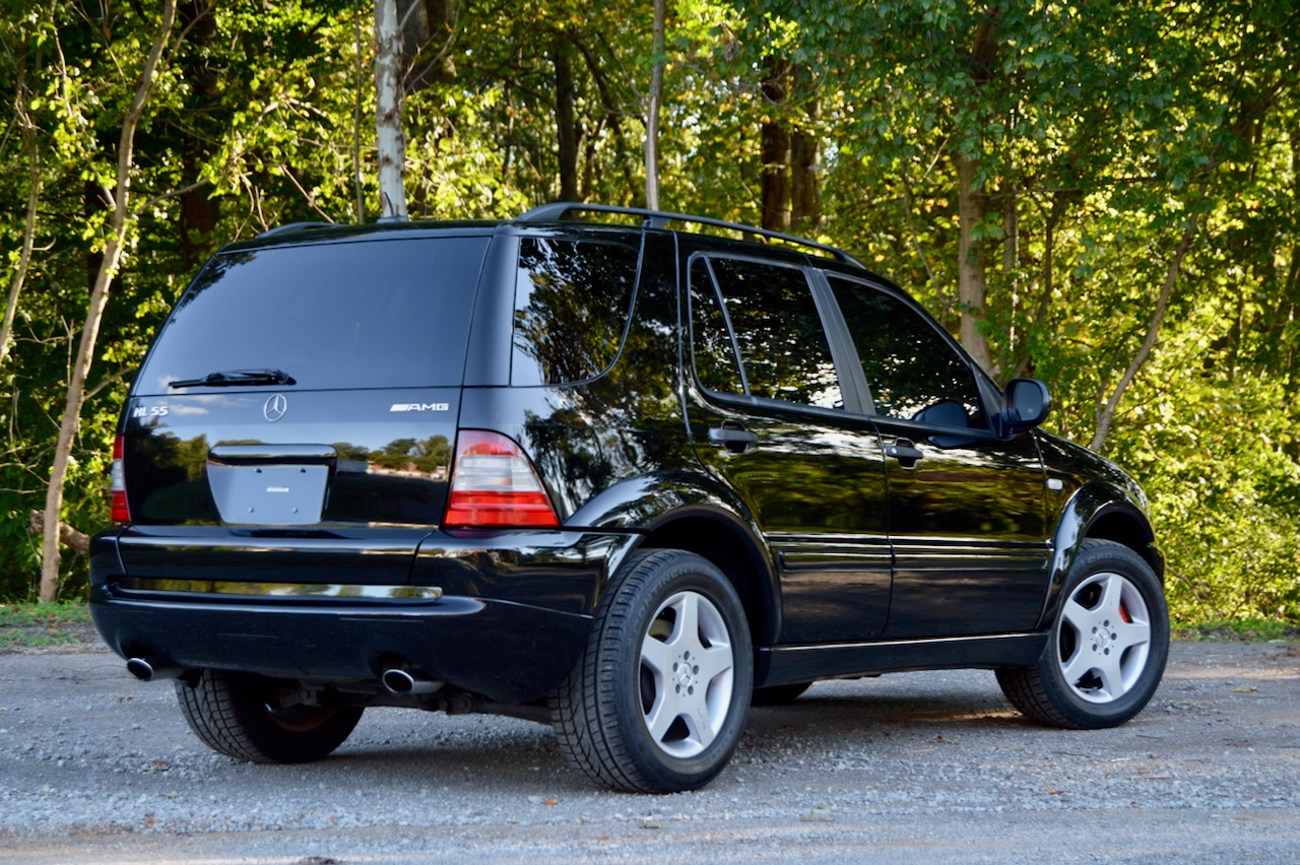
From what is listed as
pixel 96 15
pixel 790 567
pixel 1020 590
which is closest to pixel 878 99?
pixel 96 15

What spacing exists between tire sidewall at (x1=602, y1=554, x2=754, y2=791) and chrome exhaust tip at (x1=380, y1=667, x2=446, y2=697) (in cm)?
55

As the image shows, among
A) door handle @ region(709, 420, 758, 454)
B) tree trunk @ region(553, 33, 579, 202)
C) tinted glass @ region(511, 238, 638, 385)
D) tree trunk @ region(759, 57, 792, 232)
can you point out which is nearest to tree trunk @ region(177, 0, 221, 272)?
tree trunk @ region(553, 33, 579, 202)

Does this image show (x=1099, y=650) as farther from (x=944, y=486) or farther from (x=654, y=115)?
(x=654, y=115)

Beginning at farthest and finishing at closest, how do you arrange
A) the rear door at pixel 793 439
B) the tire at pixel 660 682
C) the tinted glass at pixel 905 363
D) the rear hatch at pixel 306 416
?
the tinted glass at pixel 905 363 → the rear door at pixel 793 439 → the tire at pixel 660 682 → the rear hatch at pixel 306 416

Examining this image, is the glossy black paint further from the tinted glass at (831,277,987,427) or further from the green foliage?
the green foliage

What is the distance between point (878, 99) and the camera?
1648 centimetres

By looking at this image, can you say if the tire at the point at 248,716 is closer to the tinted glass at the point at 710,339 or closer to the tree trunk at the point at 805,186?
the tinted glass at the point at 710,339

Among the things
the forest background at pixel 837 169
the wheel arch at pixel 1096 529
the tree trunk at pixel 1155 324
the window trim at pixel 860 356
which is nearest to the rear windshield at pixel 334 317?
the window trim at pixel 860 356

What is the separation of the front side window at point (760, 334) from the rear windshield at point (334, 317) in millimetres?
950

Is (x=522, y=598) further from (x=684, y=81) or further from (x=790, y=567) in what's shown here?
(x=684, y=81)

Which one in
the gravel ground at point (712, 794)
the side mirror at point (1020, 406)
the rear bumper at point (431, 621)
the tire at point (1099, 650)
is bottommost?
the gravel ground at point (712, 794)

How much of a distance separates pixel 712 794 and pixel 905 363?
2.09 metres

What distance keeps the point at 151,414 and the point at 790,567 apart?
2.24 meters

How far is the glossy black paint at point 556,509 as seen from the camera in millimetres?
5055
